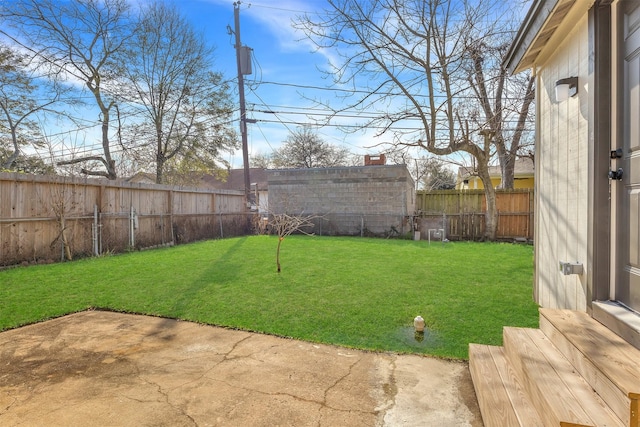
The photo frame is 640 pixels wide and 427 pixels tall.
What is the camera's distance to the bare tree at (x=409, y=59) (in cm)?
688

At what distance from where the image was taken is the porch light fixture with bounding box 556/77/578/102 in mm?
2595

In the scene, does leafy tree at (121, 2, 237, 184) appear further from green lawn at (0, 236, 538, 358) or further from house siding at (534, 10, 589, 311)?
house siding at (534, 10, 589, 311)

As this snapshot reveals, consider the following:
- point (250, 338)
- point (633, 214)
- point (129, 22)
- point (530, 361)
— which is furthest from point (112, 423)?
point (129, 22)

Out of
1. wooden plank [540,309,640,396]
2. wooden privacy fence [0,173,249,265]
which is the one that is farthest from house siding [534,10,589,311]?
wooden privacy fence [0,173,249,265]

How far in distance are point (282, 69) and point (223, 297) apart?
903cm

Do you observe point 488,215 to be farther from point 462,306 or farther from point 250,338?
point 250,338

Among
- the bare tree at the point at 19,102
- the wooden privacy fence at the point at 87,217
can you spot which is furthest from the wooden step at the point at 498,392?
the bare tree at the point at 19,102

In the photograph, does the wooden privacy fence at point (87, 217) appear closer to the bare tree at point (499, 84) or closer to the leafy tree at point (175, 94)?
the leafy tree at point (175, 94)

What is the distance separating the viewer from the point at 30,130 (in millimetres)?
11430

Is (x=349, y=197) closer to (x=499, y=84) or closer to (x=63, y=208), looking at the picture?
(x=499, y=84)

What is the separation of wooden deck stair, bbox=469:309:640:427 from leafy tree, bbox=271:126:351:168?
22130 millimetres

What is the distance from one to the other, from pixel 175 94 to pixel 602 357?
16.0 meters

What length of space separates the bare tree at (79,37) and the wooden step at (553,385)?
1423 centimetres

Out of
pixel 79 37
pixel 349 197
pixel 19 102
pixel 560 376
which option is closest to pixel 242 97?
pixel 79 37
